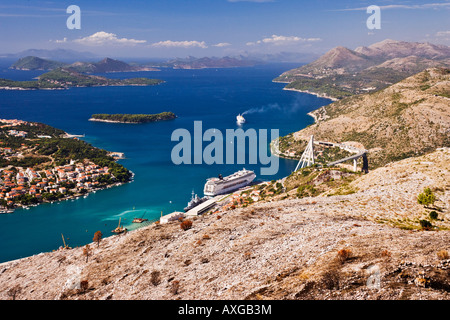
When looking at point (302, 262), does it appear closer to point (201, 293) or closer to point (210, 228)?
point (201, 293)

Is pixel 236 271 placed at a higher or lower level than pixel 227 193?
higher

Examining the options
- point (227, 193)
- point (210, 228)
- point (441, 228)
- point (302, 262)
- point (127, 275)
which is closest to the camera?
point (302, 262)

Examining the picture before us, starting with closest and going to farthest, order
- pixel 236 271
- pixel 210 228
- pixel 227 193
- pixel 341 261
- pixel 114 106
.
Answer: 1. pixel 341 261
2. pixel 236 271
3. pixel 210 228
4. pixel 227 193
5. pixel 114 106

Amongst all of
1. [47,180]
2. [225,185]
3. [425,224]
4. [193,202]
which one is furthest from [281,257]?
[47,180]

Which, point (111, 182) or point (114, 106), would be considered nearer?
point (111, 182)

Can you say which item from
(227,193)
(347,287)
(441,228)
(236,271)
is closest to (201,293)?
(236,271)

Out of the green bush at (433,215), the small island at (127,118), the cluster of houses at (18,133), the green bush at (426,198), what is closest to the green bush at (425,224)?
the green bush at (433,215)
